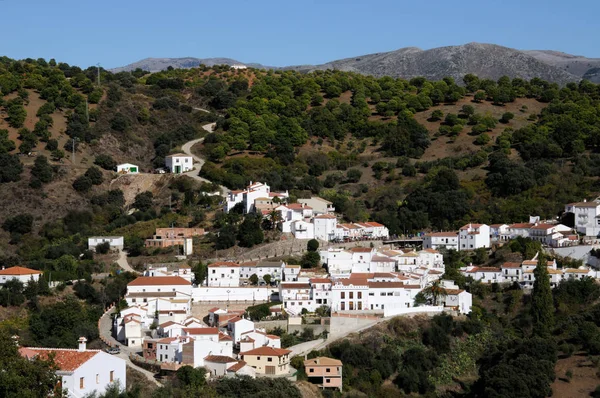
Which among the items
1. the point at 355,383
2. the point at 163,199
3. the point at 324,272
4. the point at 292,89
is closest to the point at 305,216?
the point at 324,272

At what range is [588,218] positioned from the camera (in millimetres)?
54094

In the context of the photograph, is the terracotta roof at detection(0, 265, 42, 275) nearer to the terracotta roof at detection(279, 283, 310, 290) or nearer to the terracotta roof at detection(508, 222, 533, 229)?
the terracotta roof at detection(279, 283, 310, 290)

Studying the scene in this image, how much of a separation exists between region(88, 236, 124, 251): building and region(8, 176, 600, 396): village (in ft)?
0.18

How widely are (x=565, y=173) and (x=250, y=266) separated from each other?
22.2m

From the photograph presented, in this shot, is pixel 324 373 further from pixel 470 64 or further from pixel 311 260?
pixel 470 64

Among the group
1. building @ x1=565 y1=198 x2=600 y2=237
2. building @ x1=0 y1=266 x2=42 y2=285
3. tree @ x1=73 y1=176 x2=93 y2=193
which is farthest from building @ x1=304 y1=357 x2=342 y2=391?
tree @ x1=73 y1=176 x2=93 y2=193

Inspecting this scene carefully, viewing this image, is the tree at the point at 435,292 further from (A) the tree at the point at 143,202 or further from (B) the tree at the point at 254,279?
(A) the tree at the point at 143,202

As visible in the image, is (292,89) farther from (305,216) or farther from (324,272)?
(324,272)

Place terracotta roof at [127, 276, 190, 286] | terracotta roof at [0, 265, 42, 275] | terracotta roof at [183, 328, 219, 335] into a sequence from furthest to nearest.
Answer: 1. terracotta roof at [0, 265, 42, 275]
2. terracotta roof at [127, 276, 190, 286]
3. terracotta roof at [183, 328, 219, 335]

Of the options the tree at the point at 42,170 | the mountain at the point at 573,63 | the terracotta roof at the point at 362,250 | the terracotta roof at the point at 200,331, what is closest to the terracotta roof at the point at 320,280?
the terracotta roof at the point at 362,250

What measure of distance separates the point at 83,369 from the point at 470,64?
356 feet

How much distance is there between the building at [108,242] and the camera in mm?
56125

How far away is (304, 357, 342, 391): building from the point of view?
3900 cm

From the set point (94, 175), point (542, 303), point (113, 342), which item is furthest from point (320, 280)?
point (94, 175)
